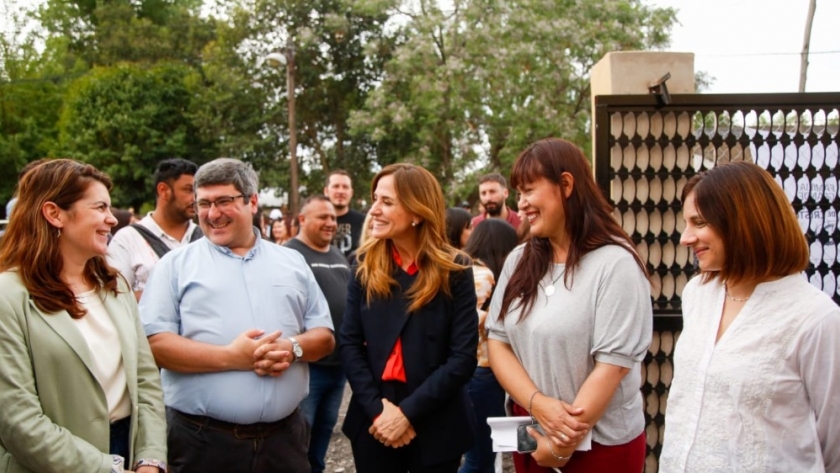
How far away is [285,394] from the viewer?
9.32 feet

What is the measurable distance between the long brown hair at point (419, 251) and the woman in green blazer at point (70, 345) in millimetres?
1000

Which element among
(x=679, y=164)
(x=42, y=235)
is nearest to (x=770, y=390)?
(x=679, y=164)

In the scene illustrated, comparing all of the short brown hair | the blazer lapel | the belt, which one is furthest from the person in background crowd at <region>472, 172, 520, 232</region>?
the blazer lapel

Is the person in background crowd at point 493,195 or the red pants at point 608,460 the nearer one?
the red pants at point 608,460

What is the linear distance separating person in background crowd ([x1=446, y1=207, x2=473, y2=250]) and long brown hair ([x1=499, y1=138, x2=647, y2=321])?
86.8 inches

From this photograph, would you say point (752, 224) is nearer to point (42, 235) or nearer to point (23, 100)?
point (42, 235)

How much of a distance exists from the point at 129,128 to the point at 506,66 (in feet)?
58.0

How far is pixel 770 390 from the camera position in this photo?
1.90 meters

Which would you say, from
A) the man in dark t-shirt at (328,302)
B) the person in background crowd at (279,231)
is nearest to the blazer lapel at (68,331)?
the man in dark t-shirt at (328,302)

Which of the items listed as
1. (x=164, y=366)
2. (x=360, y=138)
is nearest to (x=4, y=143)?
(x=360, y=138)

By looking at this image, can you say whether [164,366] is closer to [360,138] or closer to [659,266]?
[659,266]

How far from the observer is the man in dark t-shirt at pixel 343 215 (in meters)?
5.95

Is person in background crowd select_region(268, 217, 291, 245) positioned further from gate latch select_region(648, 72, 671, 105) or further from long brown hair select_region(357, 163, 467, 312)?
gate latch select_region(648, 72, 671, 105)

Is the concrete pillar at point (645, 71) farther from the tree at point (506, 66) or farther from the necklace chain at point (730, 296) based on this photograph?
the tree at point (506, 66)
